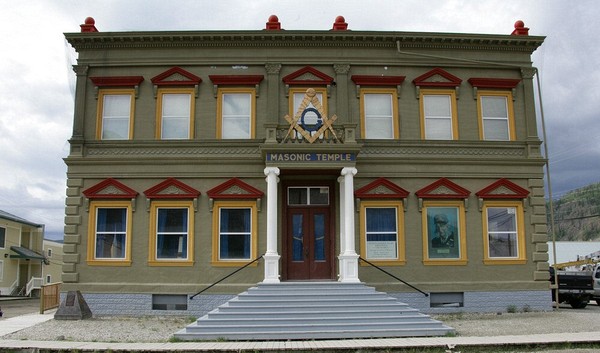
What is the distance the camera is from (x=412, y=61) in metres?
19.9

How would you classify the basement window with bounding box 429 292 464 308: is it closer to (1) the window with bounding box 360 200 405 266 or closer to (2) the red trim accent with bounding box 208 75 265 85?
(1) the window with bounding box 360 200 405 266

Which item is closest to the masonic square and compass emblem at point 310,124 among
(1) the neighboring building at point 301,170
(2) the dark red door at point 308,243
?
(1) the neighboring building at point 301,170

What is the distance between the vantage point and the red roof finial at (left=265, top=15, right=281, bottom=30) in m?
20.0

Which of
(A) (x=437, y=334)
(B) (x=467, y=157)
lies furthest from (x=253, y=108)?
(A) (x=437, y=334)

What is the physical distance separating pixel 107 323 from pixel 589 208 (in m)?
111

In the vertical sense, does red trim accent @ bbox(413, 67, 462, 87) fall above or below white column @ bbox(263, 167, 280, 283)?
above

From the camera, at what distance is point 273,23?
65.6 ft

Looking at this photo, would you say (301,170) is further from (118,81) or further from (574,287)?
(574,287)

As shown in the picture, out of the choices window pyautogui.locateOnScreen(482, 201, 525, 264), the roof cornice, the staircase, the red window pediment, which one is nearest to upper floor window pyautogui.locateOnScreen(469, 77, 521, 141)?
the roof cornice

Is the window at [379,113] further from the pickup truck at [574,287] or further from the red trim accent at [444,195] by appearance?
the pickup truck at [574,287]

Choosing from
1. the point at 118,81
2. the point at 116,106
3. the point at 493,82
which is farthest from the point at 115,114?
the point at 493,82

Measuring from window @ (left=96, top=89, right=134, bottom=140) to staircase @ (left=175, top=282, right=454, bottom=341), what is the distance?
7867 mm

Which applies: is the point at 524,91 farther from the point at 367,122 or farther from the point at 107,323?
the point at 107,323

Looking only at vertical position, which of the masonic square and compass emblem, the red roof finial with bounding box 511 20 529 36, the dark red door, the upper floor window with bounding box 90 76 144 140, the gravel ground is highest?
the red roof finial with bounding box 511 20 529 36
